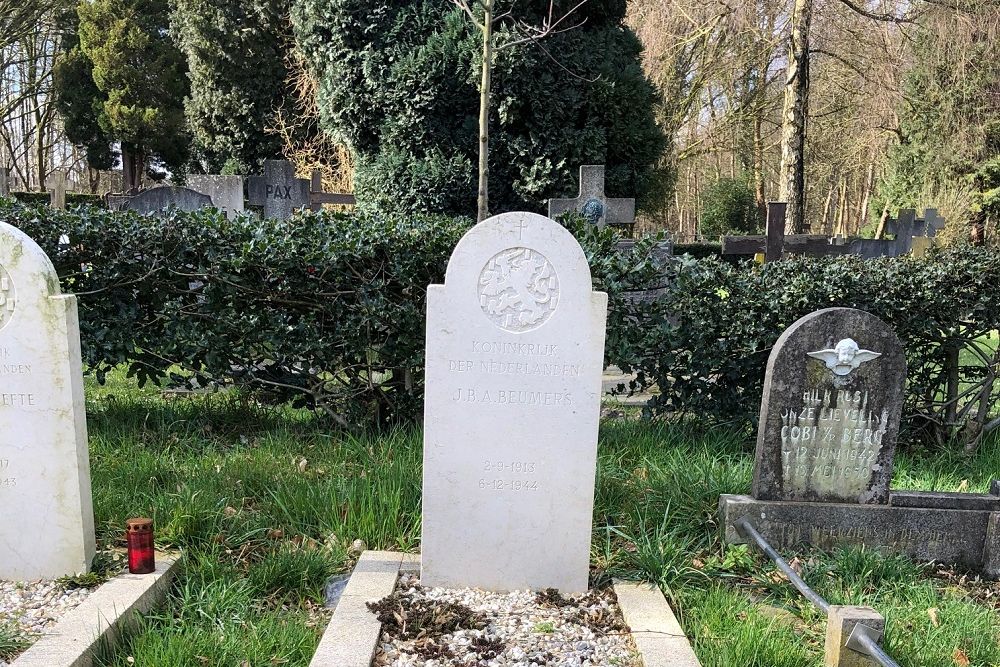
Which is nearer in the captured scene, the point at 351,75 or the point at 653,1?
the point at 351,75

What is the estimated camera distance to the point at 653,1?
51.8 ft

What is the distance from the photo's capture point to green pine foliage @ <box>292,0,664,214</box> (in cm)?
977

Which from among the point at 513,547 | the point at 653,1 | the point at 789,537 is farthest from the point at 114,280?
the point at 653,1

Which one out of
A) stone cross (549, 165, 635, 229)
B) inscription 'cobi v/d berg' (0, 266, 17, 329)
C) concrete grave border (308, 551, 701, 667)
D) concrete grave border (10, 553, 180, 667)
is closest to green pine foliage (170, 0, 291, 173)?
stone cross (549, 165, 635, 229)

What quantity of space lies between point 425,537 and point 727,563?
56.2 inches

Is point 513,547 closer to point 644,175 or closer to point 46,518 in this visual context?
point 46,518

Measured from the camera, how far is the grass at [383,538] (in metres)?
2.72

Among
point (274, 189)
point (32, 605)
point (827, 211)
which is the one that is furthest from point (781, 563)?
point (827, 211)

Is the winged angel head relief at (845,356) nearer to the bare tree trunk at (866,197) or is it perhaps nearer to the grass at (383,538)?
the grass at (383,538)

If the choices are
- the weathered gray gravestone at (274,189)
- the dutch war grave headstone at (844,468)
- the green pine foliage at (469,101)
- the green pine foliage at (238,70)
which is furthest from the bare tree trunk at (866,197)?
the dutch war grave headstone at (844,468)

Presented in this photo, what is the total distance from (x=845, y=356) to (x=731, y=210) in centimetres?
2251

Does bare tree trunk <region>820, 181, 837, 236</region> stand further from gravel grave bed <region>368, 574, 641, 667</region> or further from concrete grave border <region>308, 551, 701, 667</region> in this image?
gravel grave bed <region>368, 574, 641, 667</region>

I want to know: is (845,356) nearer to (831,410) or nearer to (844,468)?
(831,410)

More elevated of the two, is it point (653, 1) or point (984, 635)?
point (653, 1)
